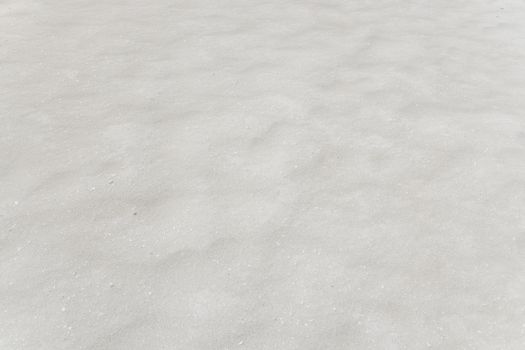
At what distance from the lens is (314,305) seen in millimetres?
1860

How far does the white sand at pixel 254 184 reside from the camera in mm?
1814

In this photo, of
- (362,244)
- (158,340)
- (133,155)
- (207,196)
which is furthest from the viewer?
(133,155)

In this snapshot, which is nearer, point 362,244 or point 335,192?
point 362,244

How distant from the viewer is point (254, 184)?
233 cm

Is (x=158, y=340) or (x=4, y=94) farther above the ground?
(x=4, y=94)

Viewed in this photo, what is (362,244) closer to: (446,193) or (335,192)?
(335,192)

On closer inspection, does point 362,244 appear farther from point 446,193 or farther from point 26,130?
point 26,130

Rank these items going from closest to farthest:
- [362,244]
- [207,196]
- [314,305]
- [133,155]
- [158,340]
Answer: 1. [158,340]
2. [314,305]
3. [362,244]
4. [207,196]
5. [133,155]

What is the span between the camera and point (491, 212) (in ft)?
7.47

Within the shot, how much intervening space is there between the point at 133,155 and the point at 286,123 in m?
0.69

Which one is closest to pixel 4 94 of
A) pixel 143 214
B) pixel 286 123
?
pixel 143 214

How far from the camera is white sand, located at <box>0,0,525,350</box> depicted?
1.81 meters

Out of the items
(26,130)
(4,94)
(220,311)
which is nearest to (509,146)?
(220,311)

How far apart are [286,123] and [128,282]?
1.11 meters
